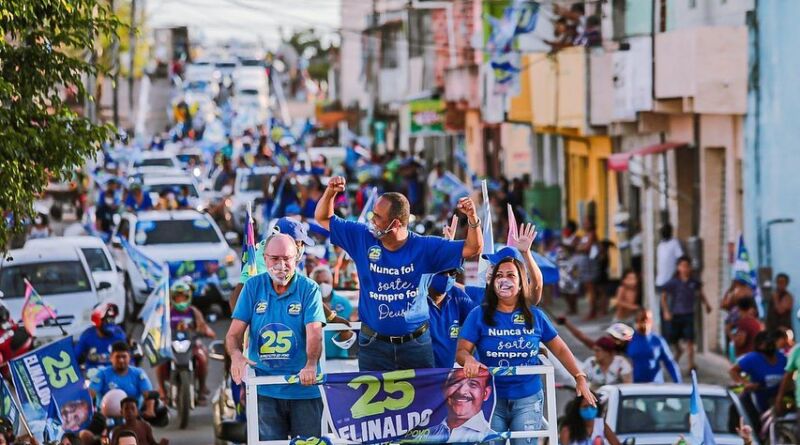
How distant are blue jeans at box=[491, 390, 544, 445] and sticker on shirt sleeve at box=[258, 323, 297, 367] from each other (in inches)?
46.3

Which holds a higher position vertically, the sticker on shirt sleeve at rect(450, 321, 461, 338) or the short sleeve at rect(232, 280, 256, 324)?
the short sleeve at rect(232, 280, 256, 324)

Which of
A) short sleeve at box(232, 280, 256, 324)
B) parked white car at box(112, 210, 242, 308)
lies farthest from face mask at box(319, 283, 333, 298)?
parked white car at box(112, 210, 242, 308)

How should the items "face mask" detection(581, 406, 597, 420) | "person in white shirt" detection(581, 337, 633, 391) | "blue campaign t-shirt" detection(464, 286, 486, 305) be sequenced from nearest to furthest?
"blue campaign t-shirt" detection(464, 286, 486, 305), "face mask" detection(581, 406, 597, 420), "person in white shirt" detection(581, 337, 633, 391)

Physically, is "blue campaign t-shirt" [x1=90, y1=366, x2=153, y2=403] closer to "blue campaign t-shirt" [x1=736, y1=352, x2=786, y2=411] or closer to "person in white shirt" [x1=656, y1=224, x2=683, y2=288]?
"blue campaign t-shirt" [x1=736, y1=352, x2=786, y2=411]

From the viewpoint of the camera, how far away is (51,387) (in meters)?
16.0

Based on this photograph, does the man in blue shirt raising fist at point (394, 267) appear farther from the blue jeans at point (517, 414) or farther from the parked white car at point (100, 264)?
the parked white car at point (100, 264)

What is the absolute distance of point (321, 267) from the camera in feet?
64.8

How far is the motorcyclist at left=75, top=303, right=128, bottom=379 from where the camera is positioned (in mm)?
18672

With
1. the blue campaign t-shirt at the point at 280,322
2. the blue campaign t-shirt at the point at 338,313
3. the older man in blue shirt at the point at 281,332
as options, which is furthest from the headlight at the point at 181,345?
the blue campaign t-shirt at the point at 280,322

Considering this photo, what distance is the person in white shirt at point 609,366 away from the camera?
1747cm

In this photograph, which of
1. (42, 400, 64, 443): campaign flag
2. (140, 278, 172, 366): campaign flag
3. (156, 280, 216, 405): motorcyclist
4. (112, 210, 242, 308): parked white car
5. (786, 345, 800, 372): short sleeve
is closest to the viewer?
(42, 400, 64, 443): campaign flag

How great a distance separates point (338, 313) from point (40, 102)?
3.90 meters

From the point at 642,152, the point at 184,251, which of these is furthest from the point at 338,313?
the point at 642,152

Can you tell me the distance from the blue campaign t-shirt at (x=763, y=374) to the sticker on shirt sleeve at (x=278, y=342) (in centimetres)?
740
